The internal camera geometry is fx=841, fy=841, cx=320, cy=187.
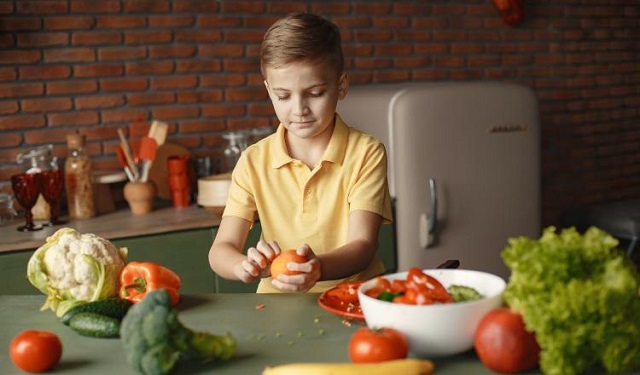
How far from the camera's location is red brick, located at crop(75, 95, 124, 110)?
372cm

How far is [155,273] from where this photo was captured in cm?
175

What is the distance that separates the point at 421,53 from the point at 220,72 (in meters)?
1.21

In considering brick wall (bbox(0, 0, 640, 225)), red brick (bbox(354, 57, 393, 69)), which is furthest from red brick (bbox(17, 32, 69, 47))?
red brick (bbox(354, 57, 393, 69))

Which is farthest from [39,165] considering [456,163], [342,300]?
[342,300]

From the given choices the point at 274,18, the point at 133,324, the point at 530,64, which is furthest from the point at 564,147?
the point at 133,324

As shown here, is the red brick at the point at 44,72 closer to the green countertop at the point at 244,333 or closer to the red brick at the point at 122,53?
the red brick at the point at 122,53

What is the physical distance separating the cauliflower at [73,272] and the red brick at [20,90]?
198 centimetres

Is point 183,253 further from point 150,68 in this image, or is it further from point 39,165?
point 150,68

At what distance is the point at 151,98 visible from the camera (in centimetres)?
387

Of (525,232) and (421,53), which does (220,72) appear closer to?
(421,53)

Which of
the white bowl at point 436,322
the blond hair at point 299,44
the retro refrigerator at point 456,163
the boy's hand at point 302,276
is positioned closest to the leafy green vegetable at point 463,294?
the white bowl at point 436,322

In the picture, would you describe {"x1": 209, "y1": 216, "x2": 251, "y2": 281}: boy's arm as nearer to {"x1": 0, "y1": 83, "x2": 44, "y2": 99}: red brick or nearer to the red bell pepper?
the red bell pepper

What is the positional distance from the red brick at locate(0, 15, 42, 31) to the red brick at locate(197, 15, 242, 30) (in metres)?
0.74

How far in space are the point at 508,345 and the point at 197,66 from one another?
2.97 meters
